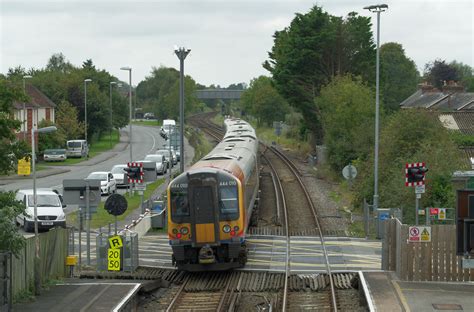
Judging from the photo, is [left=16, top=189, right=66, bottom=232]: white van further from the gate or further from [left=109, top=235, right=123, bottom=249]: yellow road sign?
the gate

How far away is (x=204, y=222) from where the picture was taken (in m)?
24.4

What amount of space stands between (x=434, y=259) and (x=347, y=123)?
34110 millimetres

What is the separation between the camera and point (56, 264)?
23.0 metres

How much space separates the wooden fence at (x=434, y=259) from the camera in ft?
70.5

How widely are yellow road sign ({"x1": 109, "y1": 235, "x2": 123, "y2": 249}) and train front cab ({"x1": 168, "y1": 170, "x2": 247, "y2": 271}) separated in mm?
1404

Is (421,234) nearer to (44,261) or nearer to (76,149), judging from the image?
Result: (44,261)

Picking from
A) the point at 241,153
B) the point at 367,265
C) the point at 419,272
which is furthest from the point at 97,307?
the point at 241,153

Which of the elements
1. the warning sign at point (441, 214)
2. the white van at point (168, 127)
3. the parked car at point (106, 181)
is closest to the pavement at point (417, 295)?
the warning sign at point (441, 214)

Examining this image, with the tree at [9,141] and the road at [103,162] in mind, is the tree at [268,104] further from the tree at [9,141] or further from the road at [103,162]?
the tree at [9,141]

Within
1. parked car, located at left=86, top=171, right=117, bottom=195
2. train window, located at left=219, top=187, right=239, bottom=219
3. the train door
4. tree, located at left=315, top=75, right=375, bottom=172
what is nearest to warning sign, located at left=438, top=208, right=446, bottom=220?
train window, located at left=219, top=187, right=239, bottom=219

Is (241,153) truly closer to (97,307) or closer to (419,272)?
(419,272)

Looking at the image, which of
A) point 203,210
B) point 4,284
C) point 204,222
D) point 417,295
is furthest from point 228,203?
point 4,284

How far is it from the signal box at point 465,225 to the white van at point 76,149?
6677 cm

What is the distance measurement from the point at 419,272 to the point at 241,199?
224 inches
